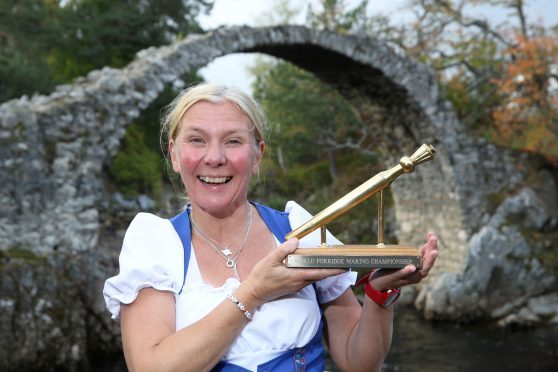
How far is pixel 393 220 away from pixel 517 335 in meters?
5.50

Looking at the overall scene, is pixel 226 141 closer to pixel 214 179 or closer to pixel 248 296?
pixel 214 179

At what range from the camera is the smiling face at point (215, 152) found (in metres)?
1.76

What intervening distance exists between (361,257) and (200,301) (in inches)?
17.1

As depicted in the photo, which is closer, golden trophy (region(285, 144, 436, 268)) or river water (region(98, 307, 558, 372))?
golden trophy (region(285, 144, 436, 268))

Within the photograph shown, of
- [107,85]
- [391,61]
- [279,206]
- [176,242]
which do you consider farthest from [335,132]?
[176,242]

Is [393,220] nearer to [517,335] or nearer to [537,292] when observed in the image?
[537,292]

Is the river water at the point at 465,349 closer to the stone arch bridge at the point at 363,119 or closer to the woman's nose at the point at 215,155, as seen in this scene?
the stone arch bridge at the point at 363,119

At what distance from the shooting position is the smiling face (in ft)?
5.77

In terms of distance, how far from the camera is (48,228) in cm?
741

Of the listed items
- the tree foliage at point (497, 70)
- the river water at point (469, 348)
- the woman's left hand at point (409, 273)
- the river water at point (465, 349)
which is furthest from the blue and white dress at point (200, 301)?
the tree foliage at point (497, 70)

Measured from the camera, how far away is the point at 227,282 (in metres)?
1.73

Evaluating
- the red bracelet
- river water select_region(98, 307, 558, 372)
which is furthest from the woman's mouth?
river water select_region(98, 307, 558, 372)

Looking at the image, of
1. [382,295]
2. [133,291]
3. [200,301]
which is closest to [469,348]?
[382,295]

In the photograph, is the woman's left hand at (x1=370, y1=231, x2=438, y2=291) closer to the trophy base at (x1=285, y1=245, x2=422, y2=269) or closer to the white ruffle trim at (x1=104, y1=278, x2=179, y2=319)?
the trophy base at (x1=285, y1=245, x2=422, y2=269)
